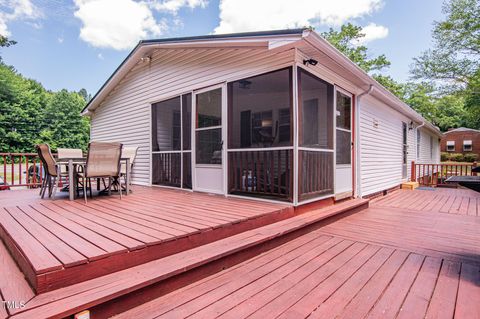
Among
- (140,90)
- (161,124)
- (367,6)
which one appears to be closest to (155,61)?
(140,90)

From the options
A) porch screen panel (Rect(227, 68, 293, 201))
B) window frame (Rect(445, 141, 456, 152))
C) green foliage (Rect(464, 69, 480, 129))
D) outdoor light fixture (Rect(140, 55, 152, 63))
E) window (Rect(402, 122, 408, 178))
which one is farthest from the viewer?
window frame (Rect(445, 141, 456, 152))

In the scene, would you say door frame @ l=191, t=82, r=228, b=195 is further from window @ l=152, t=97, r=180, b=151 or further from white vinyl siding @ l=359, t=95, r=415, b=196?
white vinyl siding @ l=359, t=95, r=415, b=196

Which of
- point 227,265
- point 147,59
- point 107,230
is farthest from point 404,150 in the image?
point 107,230

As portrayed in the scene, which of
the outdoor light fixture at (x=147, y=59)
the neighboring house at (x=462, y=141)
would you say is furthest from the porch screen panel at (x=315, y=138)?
the neighboring house at (x=462, y=141)

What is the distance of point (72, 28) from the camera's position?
3200 cm

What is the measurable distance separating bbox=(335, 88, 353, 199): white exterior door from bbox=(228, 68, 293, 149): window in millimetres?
1032

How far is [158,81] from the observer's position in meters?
6.05

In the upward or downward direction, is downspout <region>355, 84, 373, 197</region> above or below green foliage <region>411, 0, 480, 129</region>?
below

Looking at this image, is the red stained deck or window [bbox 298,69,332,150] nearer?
the red stained deck

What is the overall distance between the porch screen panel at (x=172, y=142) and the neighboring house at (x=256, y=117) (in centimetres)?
2

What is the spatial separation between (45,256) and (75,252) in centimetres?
17

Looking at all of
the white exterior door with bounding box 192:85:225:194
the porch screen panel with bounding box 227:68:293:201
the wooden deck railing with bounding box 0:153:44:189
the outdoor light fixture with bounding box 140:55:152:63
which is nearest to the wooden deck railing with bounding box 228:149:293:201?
the porch screen panel with bounding box 227:68:293:201

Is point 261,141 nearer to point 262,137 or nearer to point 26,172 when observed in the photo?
point 262,137

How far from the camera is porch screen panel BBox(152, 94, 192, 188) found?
17.4 ft
